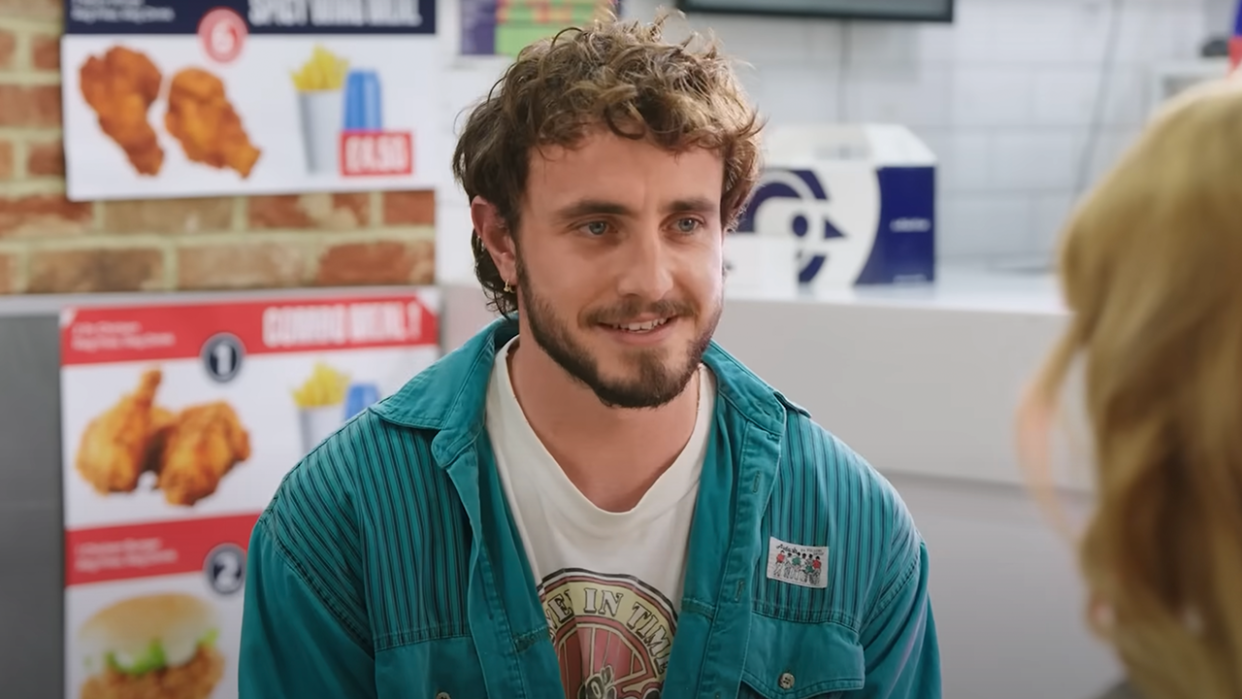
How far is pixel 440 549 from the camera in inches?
61.7

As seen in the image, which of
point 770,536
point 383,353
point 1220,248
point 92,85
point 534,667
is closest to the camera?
point 1220,248

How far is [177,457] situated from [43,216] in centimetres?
45

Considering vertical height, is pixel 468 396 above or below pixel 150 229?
below

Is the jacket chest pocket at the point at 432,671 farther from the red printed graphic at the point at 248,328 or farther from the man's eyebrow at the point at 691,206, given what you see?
the red printed graphic at the point at 248,328

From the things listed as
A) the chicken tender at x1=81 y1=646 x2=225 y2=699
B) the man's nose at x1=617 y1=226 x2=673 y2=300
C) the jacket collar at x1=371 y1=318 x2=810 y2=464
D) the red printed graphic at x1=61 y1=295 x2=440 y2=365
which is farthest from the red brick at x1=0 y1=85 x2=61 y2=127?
the man's nose at x1=617 y1=226 x2=673 y2=300

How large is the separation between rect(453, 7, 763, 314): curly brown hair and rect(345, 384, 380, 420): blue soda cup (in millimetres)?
982

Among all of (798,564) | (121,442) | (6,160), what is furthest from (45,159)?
(798,564)

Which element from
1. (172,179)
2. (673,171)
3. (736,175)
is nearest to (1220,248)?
→ (673,171)

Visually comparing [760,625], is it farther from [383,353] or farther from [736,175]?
[383,353]

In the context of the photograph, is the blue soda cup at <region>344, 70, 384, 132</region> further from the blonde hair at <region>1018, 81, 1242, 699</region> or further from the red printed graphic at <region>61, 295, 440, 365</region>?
the blonde hair at <region>1018, 81, 1242, 699</region>

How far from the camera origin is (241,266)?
2.55 m

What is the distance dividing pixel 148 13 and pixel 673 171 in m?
1.27

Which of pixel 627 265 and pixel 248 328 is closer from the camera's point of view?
pixel 627 265

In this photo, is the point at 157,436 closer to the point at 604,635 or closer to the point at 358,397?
the point at 358,397
